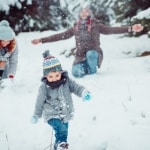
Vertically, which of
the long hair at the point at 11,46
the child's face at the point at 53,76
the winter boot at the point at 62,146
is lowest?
the winter boot at the point at 62,146

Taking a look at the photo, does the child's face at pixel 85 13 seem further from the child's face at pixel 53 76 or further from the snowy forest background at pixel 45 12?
the snowy forest background at pixel 45 12

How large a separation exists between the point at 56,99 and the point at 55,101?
1.2 inches

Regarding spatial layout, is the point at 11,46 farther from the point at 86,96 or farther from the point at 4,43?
the point at 86,96

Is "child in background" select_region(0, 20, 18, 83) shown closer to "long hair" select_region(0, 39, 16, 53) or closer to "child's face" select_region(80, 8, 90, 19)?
"long hair" select_region(0, 39, 16, 53)

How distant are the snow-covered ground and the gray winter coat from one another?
324 millimetres

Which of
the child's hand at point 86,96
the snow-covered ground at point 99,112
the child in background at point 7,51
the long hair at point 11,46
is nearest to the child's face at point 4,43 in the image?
the child in background at point 7,51

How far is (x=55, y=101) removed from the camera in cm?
515

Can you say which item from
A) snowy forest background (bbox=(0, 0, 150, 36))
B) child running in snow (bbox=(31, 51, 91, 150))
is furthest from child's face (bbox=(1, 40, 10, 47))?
snowy forest background (bbox=(0, 0, 150, 36))

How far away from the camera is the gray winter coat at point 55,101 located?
5.13 meters

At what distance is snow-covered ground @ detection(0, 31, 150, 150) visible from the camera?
17.1 feet

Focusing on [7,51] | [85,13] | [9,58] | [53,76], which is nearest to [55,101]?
[53,76]

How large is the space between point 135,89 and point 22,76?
3527mm

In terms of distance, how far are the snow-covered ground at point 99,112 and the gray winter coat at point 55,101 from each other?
324mm

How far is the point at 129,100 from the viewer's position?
245 inches
